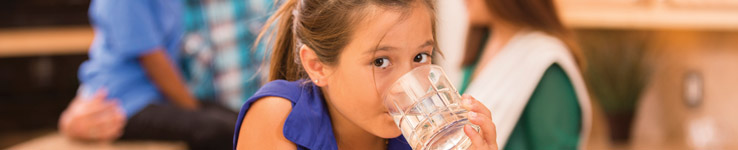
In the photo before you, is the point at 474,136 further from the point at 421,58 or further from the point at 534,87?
the point at 534,87

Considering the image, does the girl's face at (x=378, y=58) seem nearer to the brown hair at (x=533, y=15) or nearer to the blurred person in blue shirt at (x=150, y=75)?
the brown hair at (x=533, y=15)

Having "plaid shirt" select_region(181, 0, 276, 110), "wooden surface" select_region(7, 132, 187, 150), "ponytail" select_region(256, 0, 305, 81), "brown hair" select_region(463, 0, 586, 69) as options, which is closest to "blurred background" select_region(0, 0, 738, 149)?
"wooden surface" select_region(7, 132, 187, 150)

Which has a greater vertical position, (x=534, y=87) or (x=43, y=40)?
(x=43, y=40)

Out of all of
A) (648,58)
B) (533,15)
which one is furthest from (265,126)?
(648,58)

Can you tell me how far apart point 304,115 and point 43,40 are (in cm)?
300

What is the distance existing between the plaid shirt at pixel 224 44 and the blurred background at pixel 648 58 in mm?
1016

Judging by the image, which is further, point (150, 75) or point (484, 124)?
point (150, 75)

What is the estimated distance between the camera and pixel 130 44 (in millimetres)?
1592

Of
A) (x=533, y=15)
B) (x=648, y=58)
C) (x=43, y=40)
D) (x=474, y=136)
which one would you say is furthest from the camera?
(x=43, y=40)

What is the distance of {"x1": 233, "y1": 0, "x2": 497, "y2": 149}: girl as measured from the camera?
0.62m

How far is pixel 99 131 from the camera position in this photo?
1629 millimetres

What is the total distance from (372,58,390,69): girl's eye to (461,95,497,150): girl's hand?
0.26 feet

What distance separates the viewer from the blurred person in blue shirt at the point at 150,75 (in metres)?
1.60

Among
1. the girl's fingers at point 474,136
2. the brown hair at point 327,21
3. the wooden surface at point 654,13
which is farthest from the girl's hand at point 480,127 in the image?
the wooden surface at point 654,13
